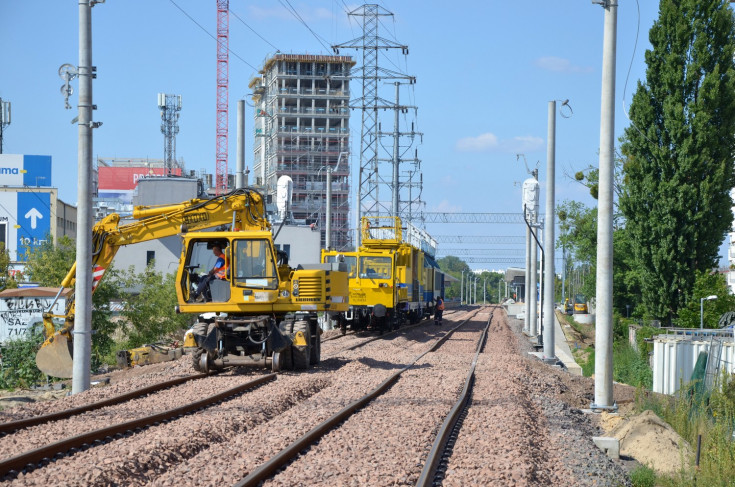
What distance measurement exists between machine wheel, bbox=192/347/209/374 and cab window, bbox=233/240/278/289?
167 centimetres

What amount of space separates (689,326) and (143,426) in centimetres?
2495

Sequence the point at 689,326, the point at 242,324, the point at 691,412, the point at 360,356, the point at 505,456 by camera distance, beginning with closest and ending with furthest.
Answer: the point at 505,456 < the point at 691,412 < the point at 242,324 < the point at 360,356 < the point at 689,326

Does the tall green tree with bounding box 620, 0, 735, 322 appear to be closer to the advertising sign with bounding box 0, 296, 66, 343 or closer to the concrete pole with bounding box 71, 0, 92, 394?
the advertising sign with bounding box 0, 296, 66, 343

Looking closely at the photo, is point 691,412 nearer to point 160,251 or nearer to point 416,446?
point 416,446

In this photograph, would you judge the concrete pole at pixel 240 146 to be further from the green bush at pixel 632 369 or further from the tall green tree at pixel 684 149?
the tall green tree at pixel 684 149

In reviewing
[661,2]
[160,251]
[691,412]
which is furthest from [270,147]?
[691,412]

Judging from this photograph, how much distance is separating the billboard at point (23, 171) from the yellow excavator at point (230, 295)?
63772mm

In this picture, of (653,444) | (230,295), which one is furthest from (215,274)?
(653,444)

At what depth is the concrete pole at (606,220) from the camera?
50.3 feet

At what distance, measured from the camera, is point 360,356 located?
2400 centimetres

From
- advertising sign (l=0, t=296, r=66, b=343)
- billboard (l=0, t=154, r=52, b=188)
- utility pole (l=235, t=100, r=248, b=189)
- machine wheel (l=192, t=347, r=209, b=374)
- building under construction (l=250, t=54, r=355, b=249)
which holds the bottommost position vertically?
machine wheel (l=192, t=347, r=209, b=374)

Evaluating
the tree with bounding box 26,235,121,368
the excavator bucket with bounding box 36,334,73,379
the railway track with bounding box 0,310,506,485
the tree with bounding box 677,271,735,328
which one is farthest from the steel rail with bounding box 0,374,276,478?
the tree with bounding box 677,271,735,328

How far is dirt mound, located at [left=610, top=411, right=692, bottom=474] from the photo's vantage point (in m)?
11.6

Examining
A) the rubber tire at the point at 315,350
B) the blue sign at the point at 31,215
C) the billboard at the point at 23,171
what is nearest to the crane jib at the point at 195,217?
the rubber tire at the point at 315,350
